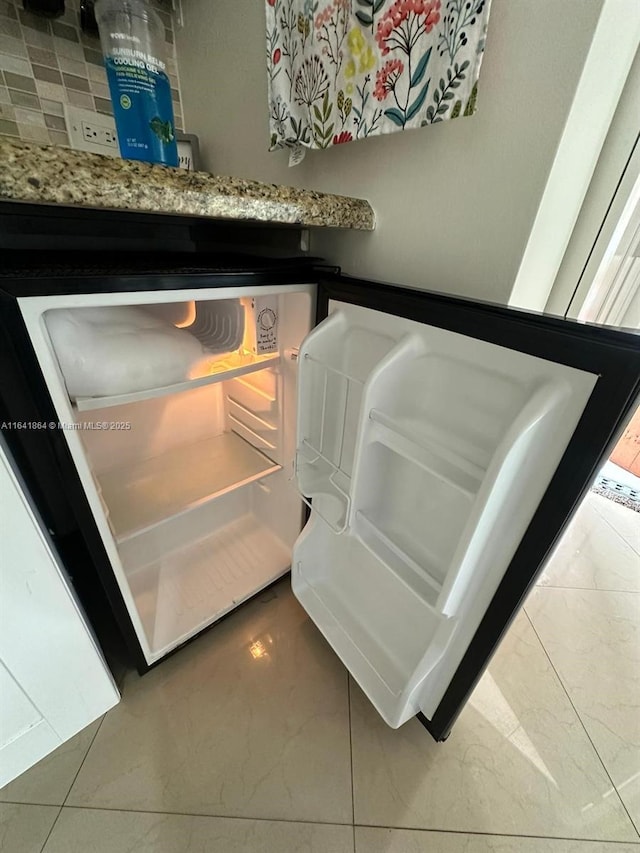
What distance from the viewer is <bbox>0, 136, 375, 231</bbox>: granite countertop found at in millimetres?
414

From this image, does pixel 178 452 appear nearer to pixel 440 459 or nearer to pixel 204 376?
pixel 204 376

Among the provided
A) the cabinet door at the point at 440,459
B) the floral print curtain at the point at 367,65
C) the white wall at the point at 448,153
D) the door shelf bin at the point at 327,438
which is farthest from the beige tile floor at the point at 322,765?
the floral print curtain at the point at 367,65

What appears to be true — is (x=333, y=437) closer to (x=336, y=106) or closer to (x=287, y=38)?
(x=336, y=106)

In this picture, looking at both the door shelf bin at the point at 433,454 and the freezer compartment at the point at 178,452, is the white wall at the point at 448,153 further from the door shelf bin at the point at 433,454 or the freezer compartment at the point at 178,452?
the freezer compartment at the point at 178,452

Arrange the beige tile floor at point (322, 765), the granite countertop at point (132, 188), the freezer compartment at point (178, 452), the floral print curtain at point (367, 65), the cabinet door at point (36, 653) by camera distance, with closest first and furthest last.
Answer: the granite countertop at point (132, 188)
the floral print curtain at point (367, 65)
the cabinet door at point (36, 653)
the beige tile floor at point (322, 765)
the freezer compartment at point (178, 452)

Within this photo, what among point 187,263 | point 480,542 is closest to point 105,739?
point 480,542

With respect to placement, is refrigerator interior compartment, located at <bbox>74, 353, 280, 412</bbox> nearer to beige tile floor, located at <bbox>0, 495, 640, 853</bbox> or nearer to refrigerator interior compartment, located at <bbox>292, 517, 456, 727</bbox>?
refrigerator interior compartment, located at <bbox>292, 517, 456, 727</bbox>

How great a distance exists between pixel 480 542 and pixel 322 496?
458 millimetres

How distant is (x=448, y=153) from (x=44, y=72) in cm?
111

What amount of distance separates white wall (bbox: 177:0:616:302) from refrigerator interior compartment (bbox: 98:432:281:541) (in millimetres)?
769

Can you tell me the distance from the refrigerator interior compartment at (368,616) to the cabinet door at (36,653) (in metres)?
0.59

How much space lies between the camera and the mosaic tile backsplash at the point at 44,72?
857 millimetres

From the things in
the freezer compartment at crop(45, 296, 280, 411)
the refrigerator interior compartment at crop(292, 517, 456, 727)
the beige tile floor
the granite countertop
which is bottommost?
the beige tile floor

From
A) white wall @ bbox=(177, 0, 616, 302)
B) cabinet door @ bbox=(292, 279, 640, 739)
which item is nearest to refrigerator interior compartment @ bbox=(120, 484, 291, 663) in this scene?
cabinet door @ bbox=(292, 279, 640, 739)
